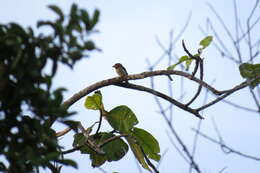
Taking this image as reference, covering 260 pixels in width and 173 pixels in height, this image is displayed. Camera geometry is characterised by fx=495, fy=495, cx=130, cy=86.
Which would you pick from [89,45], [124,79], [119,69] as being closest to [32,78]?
[89,45]

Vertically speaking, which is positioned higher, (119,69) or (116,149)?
(119,69)

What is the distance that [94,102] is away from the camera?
132 inches

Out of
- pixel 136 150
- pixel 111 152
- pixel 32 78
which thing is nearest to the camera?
pixel 32 78

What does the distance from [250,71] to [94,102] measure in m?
1.06

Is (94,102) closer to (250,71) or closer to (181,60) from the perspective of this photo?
(181,60)

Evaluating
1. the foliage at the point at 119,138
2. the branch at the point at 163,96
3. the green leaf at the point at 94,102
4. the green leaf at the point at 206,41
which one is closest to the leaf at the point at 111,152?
the foliage at the point at 119,138

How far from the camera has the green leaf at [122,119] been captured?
3219mm

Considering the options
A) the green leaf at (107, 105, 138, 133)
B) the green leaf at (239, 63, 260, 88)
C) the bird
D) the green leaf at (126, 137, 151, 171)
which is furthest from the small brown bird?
the green leaf at (239, 63, 260, 88)

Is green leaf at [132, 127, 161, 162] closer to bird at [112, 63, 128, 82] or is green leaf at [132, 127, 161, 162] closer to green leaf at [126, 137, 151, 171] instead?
green leaf at [126, 137, 151, 171]

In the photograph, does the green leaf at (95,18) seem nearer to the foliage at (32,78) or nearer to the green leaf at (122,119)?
the foliage at (32,78)

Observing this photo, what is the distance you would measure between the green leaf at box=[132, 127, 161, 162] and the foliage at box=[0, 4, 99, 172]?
4.51 ft

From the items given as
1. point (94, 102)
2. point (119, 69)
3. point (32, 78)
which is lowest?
point (32, 78)

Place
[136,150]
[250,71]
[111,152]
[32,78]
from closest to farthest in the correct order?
[32,78] → [250,71] → [136,150] → [111,152]

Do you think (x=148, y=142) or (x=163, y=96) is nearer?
(x=163, y=96)
